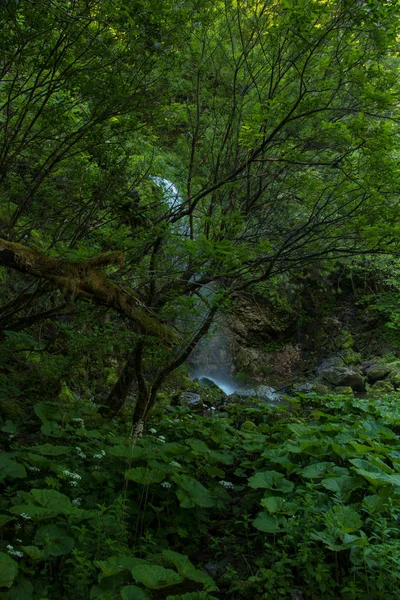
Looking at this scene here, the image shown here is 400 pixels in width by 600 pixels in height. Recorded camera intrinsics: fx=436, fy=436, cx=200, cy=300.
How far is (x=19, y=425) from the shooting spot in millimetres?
3979

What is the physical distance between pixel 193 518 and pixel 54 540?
115cm

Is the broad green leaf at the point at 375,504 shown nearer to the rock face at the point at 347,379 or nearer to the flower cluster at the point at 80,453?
the flower cluster at the point at 80,453

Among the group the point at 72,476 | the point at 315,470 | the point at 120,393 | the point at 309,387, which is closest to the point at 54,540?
the point at 72,476

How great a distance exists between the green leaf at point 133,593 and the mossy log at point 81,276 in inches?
69.9

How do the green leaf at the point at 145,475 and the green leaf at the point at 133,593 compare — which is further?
the green leaf at the point at 145,475

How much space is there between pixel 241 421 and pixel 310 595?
13.3 feet

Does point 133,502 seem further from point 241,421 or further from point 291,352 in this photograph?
point 291,352

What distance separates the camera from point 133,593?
207 centimetres

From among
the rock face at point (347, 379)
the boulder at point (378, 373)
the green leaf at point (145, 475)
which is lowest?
the green leaf at point (145, 475)

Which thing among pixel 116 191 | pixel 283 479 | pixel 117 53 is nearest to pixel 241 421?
pixel 283 479

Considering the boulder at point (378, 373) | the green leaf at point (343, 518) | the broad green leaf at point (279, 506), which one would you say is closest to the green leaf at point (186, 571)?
the broad green leaf at point (279, 506)

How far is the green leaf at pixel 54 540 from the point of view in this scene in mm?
2292

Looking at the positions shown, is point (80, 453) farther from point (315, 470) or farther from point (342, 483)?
point (342, 483)

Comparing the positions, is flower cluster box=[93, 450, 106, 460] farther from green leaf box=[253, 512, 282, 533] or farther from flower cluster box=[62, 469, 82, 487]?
green leaf box=[253, 512, 282, 533]
